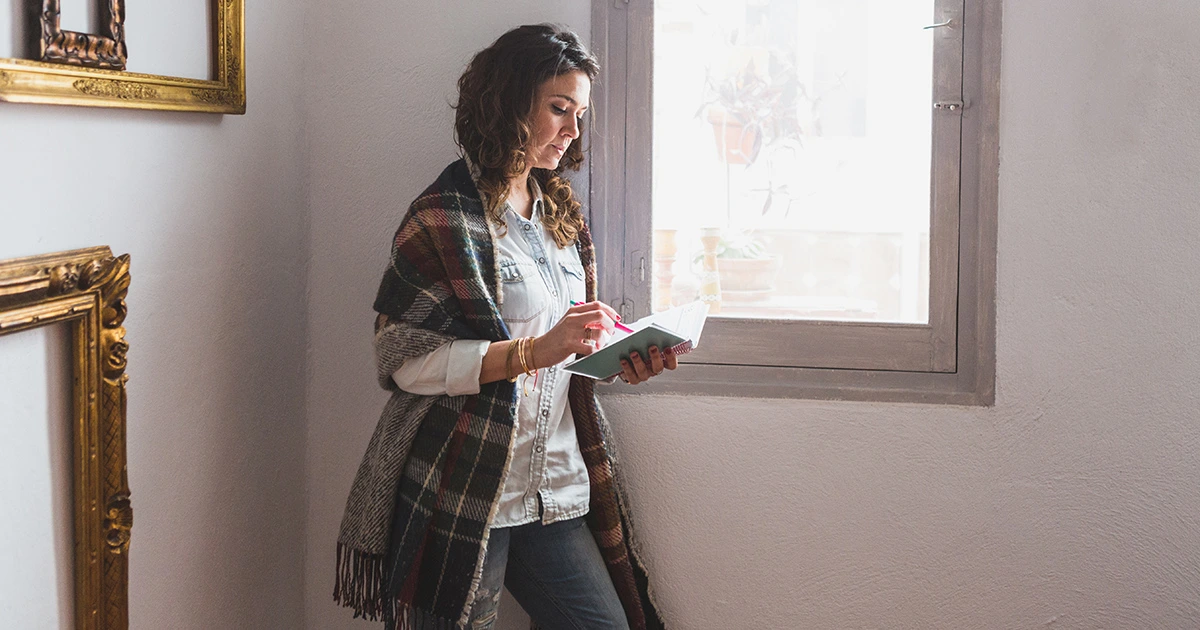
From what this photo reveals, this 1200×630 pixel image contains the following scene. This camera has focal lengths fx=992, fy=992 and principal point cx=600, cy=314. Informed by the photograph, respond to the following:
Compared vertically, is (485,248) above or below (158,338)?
above

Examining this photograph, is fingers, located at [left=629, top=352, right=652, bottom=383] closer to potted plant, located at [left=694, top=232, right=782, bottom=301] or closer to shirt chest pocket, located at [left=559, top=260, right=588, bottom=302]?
shirt chest pocket, located at [left=559, top=260, right=588, bottom=302]

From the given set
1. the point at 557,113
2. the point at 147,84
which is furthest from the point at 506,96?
the point at 147,84

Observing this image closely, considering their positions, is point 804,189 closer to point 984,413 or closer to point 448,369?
point 984,413

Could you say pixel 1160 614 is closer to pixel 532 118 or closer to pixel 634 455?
pixel 634 455

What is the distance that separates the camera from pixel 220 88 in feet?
5.35

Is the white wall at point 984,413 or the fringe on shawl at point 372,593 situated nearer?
the fringe on shawl at point 372,593

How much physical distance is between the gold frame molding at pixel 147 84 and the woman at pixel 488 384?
369 millimetres

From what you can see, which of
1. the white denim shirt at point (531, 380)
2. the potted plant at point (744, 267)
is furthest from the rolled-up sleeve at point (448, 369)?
the potted plant at point (744, 267)

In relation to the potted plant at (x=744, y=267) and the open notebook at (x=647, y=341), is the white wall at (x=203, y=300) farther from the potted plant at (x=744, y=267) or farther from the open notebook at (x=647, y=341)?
the potted plant at (x=744, y=267)

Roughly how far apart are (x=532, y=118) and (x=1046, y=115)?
0.94 metres

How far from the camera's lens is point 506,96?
164cm

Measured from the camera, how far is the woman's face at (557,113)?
162cm

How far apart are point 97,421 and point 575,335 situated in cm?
67

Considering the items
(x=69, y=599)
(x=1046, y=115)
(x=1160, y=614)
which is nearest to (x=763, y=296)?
(x=1046, y=115)
